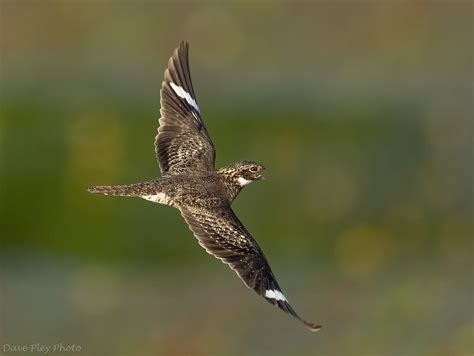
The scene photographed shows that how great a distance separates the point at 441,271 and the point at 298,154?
2.62m

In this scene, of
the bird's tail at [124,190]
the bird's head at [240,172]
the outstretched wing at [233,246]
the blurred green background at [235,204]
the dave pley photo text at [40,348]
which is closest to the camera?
the outstretched wing at [233,246]

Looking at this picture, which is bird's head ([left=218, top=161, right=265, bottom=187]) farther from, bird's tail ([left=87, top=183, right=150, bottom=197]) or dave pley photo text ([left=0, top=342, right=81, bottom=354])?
dave pley photo text ([left=0, top=342, right=81, bottom=354])

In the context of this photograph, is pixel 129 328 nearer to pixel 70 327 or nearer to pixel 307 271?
pixel 70 327

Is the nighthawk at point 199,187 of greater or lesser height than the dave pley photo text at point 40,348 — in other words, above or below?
below

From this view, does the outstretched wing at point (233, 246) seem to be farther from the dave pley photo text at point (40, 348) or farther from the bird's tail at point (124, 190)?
the dave pley photo text at point (40, 348)

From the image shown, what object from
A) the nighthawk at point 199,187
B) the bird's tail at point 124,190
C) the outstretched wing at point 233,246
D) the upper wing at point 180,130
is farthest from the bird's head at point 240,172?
the bird's tail at point 124,190

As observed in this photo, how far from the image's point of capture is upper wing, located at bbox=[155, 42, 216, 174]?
1067 cm

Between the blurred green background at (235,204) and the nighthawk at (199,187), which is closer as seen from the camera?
the nighthawk at (199,187)

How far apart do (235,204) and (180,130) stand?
26.4 ft

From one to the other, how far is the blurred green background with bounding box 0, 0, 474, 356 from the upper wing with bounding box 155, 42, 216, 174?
18.8ft

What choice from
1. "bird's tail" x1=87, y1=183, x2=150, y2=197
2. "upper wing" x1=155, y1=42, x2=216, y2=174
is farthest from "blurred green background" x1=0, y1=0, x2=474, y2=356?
"bird's tail" x1=87, y1=183, x2=150, y2=197

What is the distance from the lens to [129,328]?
17750 mm

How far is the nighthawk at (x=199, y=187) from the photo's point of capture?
376 inches

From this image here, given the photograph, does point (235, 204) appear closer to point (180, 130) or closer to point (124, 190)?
point (180, 130)
